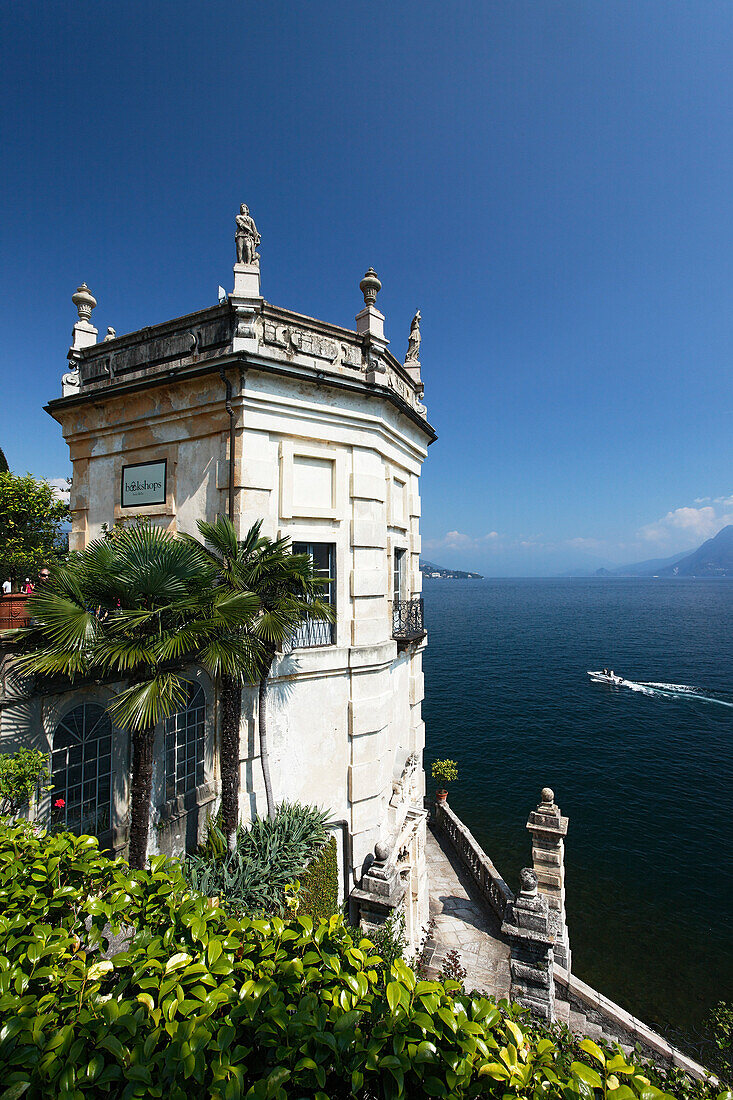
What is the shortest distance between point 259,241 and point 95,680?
9.64 metres

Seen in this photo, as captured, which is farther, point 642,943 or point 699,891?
point 699,891

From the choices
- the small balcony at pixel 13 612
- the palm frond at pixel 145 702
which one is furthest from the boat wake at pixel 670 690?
the small balcony at pixel 13 612

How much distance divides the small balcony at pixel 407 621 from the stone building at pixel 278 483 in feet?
0.81

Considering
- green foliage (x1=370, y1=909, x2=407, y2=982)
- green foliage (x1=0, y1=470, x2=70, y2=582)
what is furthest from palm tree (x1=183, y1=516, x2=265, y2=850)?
green foliage (x1=0, y1=470, x2=70, y2=582)

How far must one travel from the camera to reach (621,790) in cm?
3138

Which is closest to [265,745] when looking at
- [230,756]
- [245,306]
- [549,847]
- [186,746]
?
[230,756]

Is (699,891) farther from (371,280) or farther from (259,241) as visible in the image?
(259,241)

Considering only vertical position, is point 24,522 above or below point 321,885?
above

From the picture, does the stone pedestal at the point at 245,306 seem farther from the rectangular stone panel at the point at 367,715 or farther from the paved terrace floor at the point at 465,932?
the paved terrace floor at the point at 465,932

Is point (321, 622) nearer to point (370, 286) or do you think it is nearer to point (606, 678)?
point (370, 286)

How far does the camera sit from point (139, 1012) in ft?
9.16

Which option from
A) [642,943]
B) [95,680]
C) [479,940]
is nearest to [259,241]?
[95,680]

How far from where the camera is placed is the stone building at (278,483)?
31.6 feet

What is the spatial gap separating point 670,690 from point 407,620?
181 feet
